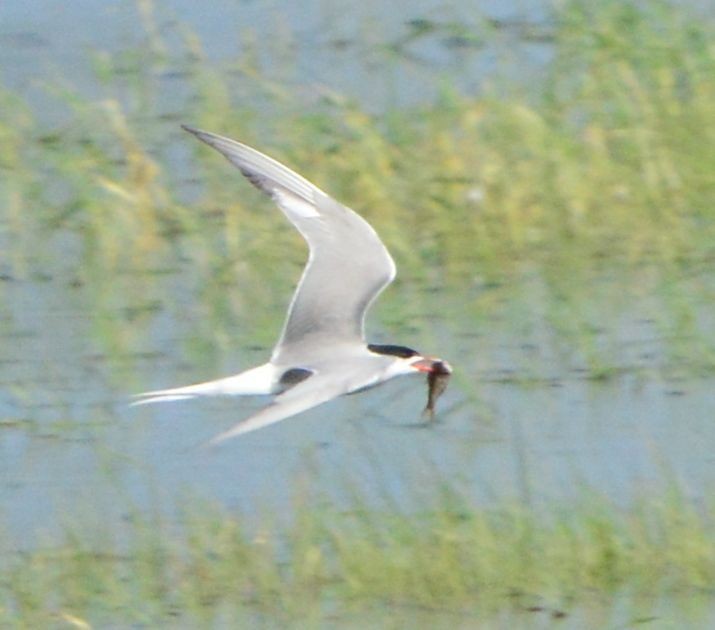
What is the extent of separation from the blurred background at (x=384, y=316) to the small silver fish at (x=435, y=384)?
0.08 metres

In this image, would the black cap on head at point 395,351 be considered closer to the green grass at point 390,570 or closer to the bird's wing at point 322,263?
the bird's wing at point 322,263

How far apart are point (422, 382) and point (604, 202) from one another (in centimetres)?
132

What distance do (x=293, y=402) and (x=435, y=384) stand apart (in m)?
1.47

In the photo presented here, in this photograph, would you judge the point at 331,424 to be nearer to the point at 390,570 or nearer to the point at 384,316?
the point at 384,316

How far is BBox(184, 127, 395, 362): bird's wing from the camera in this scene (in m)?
7.10

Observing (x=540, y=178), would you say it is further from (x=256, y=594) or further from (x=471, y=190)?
(x=256, y=594)

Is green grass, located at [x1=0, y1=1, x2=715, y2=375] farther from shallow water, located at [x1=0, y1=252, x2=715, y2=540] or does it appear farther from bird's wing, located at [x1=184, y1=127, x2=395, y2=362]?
bird's wing, located at [x1=184, y1=127, x2=395, y2=362]

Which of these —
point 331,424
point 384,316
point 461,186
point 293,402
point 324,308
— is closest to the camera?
point 293,402

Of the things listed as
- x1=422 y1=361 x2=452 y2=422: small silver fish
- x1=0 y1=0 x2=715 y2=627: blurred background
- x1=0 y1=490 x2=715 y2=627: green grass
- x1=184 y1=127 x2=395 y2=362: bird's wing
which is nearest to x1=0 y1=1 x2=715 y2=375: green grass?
x1=0 y1=0 x2=715 y2=627: blurred background

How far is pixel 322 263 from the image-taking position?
7219mm

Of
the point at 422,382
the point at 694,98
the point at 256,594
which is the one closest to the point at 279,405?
the point at 256,594

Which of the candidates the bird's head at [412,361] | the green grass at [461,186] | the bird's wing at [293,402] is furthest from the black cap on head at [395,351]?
the green grass at [461,186]

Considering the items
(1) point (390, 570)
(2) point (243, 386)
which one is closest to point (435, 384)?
(2) point (243, 386)

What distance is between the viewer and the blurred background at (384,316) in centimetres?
650
